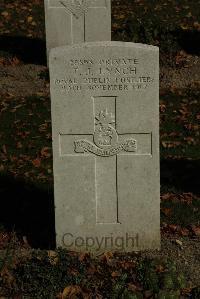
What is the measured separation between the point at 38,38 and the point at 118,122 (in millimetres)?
7480

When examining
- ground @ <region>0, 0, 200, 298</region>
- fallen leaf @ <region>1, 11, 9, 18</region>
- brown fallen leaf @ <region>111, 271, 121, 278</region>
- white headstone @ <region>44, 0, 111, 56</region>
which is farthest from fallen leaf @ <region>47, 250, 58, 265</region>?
fallen leaf @ <region>1, 11, 9, 18</region>

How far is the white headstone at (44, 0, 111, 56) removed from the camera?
37.0 ft

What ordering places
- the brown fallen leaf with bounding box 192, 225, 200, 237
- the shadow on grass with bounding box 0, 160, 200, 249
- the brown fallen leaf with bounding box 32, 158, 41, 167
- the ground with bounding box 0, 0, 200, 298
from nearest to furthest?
the ground with bounding box 0, 0, 200, 298, the brown fallen leaf with bounding box 192, 225, 200, 237, the shadow on grass with bounding box 0, 160, 200, 249, the brown fallen leaf with bounding box 32, 158, 41, 167

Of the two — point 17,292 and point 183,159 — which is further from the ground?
point 183,159

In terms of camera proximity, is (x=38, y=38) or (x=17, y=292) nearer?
(x=17, y=292)

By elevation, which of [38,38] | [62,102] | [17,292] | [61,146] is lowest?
[17,292]

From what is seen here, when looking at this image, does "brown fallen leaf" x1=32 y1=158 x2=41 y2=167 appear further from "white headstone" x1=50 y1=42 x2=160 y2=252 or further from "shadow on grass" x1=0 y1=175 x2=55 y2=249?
"white headstone" x1=50 y1=42 x2=160 y2=252

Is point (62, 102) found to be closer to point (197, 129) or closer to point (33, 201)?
point (33, 201)

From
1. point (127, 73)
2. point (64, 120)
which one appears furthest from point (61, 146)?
point (127, 73)

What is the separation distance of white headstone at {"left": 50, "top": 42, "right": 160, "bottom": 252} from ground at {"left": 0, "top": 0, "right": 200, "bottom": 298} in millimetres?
260

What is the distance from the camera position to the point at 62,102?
601 cm

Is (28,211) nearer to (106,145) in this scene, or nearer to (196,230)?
(106,145)

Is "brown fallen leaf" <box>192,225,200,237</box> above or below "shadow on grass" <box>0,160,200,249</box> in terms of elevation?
below

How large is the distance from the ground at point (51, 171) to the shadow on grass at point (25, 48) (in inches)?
0.7
